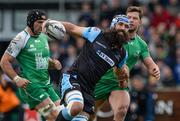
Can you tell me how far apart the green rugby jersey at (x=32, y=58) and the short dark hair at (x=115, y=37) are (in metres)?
1.97

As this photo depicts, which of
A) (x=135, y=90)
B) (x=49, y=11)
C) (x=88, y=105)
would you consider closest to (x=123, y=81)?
(x=88, y=105)

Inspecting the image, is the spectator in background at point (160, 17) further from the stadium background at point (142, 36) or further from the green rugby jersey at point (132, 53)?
the green rugby jersey at point (132, 53)

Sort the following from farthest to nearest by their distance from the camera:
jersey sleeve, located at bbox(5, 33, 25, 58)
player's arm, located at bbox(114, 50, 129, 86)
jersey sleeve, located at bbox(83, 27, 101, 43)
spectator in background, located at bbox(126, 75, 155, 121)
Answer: spectator in background, located at bbox(126, 75, 155, 121) → jersey sleeve, located at bbox(5, 33, 25, 58) → player's arm, located at bbox(114, 50, 129, 86) → jersey sleeve, located at bbox(83, 27, 101, 43)

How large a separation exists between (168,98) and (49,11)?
20.5 feet

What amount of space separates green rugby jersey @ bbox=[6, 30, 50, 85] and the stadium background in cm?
401

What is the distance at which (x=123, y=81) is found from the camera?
44.8ft

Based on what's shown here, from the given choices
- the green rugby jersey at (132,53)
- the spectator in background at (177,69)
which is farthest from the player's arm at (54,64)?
the spectator in background at (177,69)

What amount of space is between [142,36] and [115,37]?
8557 millimetres

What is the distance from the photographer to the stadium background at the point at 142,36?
60.3ft

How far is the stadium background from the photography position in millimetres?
18391

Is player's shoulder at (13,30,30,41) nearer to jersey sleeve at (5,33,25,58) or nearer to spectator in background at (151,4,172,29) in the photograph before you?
jersey sleeve at (5,33,25,58)

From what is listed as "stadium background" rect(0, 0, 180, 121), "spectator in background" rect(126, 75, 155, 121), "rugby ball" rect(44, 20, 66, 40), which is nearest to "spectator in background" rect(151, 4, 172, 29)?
"stadium background" rect(0, 0, 180, 121)

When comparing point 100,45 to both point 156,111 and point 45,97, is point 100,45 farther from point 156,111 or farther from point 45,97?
point 156,111

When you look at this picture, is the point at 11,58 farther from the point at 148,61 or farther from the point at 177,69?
the point at 177,69
